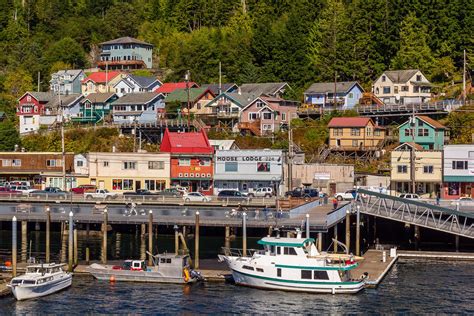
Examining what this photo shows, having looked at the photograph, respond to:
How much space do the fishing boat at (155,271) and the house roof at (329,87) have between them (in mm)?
68131

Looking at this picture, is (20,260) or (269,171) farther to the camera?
(269,171)

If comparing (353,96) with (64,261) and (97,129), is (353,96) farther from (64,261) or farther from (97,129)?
(64,261)

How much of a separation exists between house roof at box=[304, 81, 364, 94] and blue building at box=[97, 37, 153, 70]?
4679 centimetres

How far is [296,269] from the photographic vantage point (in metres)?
57.7

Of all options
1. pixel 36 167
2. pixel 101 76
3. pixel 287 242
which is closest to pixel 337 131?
pixel 36 167

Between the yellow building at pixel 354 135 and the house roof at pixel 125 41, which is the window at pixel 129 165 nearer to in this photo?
the yellow building at pixel 354 135

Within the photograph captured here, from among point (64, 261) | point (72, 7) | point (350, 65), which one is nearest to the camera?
point (64, 261)

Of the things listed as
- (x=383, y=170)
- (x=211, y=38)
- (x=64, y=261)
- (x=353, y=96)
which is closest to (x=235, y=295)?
(x=64, y=261)

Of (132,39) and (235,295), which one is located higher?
(132,39)

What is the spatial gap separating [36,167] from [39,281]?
4797 cm

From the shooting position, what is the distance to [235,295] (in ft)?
187

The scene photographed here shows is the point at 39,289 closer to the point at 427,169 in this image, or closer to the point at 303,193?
the point at 303,193

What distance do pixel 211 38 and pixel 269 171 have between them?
64.5m

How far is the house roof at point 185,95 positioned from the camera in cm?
12875
